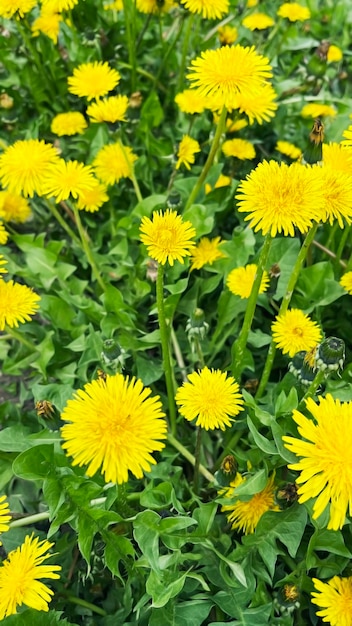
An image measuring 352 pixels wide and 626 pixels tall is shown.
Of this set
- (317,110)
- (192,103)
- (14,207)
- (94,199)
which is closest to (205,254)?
(94,199)

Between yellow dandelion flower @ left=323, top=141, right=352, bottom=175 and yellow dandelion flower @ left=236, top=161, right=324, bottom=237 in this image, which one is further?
yellow dandelion flower @ left=323, top=141, right=352, bottom=175

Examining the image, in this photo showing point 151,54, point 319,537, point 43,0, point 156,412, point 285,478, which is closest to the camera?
point 156,412

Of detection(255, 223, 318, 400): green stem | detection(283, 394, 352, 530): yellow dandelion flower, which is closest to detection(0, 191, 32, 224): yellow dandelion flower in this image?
→ detection(255, 223, 318, 400): green stem

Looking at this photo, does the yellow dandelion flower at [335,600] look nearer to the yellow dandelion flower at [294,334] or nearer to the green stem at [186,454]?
the green stem at [186,454]

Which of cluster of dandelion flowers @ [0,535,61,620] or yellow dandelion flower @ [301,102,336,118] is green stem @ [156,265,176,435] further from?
yellow dandelion flower @ [301,102,336,118]

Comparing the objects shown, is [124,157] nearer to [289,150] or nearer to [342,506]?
[289,150]

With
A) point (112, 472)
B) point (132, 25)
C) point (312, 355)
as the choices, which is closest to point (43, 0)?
point (132, 25)
